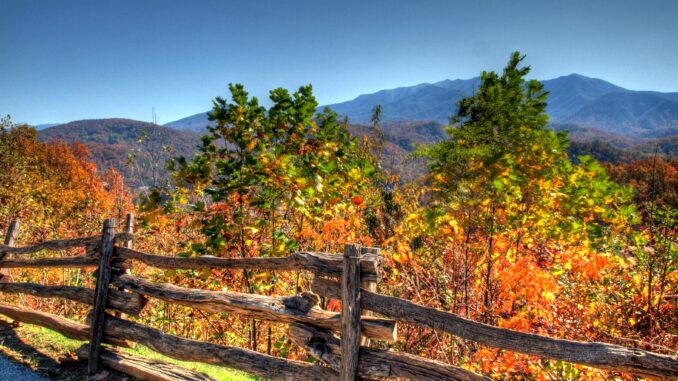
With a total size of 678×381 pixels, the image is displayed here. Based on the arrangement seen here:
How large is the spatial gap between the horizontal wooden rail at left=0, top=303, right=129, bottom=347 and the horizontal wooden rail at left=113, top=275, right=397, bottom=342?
40.1 inches

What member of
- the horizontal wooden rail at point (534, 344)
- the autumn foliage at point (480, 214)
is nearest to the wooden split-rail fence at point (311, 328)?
the horizontal wooden rail at point (534, 344)

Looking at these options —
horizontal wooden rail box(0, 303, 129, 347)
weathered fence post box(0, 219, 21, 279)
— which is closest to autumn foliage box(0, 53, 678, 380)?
horizontal wooden rail box(0, 303, 129, 347)

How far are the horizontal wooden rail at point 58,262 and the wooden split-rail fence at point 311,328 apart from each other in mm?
29

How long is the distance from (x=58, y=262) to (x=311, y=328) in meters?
4.41

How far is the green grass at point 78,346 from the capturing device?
186 inches

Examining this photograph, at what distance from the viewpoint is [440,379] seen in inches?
120

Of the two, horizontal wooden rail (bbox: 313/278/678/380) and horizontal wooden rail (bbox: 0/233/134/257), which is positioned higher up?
horizontal wooden rail (bbox: 0/233/134/257)

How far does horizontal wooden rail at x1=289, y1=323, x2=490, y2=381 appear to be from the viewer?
304 cm

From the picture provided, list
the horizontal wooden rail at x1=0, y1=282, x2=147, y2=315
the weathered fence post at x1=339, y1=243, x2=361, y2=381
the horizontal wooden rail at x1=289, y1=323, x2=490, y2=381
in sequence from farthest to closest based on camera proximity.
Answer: the horizontal wooden rail at x1=0, y1=282, x2=147, y2=315 → the weathered fence post at x1=339, y1=243, x2=361, y2=381 → the horizontal wooden rail at x1=289, y1=323, x2=490, y2=381

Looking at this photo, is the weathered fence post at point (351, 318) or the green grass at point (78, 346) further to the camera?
the green grass at point (78, 346)

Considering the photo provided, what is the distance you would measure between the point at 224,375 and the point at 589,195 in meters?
5.77

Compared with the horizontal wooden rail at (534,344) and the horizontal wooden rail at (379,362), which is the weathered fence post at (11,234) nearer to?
the horizontal wooden rail at (379,362)

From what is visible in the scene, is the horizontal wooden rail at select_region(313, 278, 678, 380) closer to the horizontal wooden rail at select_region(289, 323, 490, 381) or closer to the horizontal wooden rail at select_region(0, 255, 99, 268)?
the horizontal wooden rail at select_region(289, 323, 490, 381)

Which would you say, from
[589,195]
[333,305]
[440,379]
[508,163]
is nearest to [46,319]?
[333,305]
